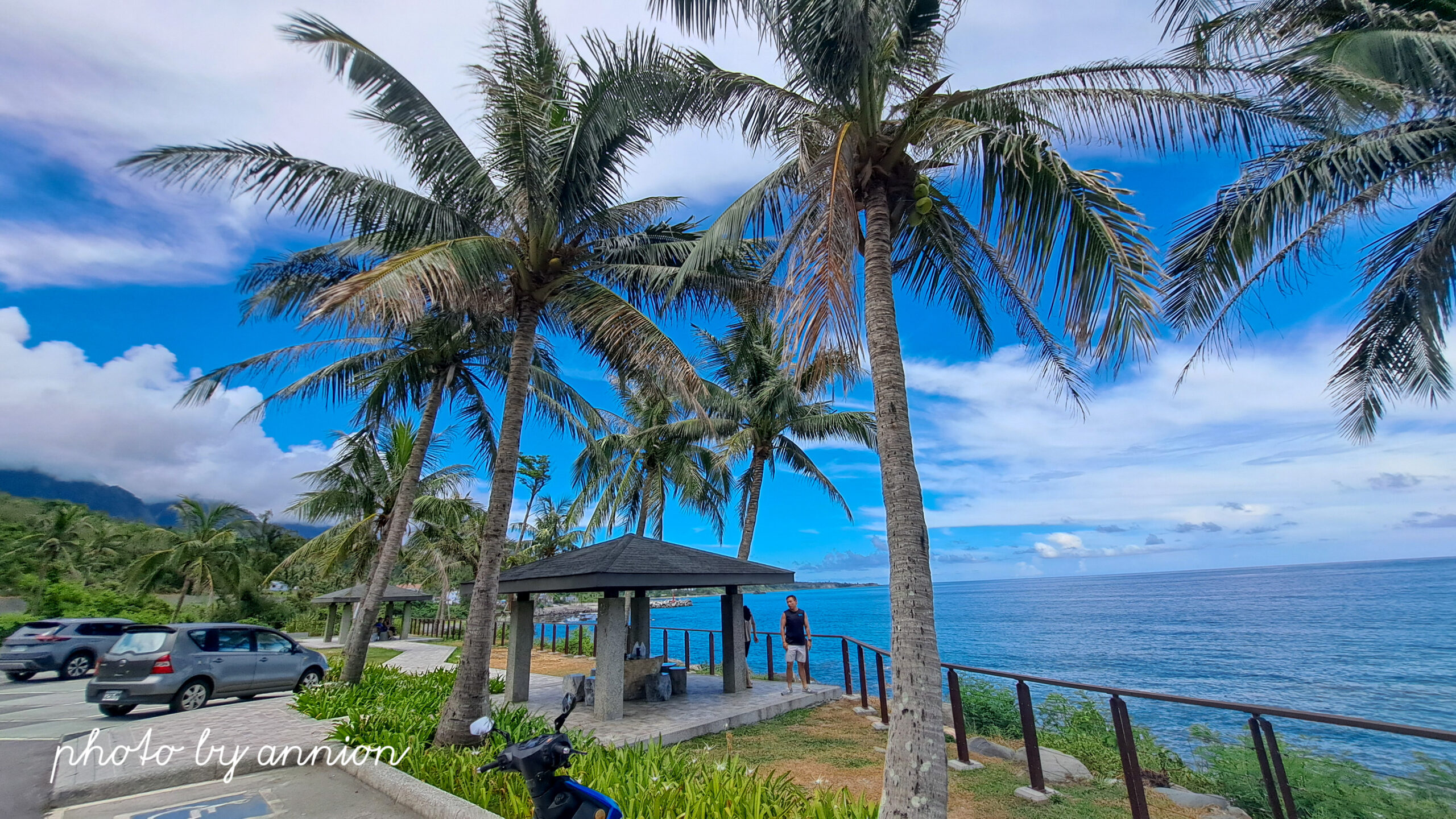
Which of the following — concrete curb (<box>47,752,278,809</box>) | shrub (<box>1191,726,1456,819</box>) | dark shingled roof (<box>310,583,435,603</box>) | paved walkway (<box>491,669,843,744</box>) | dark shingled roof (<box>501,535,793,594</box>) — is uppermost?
dark shingled roof (<box>501,535,793,594</box>)

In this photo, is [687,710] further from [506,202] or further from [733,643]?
[506,202]

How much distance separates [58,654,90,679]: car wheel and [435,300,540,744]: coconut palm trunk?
1589 centimetres

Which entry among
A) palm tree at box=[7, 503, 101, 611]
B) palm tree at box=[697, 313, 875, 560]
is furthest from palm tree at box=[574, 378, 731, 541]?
palm tree at box=[7, 503, 101, 611]

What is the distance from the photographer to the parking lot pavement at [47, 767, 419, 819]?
5.45 meters

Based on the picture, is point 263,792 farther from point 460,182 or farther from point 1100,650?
point 1100,650

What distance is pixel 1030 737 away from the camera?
21.1ft

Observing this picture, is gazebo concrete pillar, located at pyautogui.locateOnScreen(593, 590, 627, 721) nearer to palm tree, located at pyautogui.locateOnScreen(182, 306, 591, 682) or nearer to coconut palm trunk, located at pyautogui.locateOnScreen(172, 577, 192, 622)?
palm tree, located at pyautogui.locateOnScreen(182, 306, 591, 682)

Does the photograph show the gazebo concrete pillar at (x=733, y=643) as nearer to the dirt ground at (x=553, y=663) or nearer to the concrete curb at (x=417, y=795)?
the dirt ground at (x=553, y=663)

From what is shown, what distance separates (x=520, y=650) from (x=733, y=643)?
381 cm

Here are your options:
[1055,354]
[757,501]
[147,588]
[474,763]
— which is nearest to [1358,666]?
[757,501]

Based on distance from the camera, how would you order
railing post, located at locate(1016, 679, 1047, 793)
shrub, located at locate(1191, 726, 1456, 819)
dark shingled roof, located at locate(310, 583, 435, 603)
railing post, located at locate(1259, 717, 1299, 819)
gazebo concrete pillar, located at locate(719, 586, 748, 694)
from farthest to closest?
dark shingled roof, located at locate(310, 583, 435, 603) → gazebo concrete pillar, located at locate(719, 586, 748, 694) → shrub, located at locate(1191, 726, 1456, 819) → railing post, located at locate(1016, 679, 1047, 793) → railing post, located at locate(1259, 717, 1299, 819)

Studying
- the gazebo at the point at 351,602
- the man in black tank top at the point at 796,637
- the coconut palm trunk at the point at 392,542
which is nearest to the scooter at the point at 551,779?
the man in black tank top at the point at 796,637

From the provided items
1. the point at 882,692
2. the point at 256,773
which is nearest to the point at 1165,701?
the point at 882,692

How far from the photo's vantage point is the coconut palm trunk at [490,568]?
734 cm
